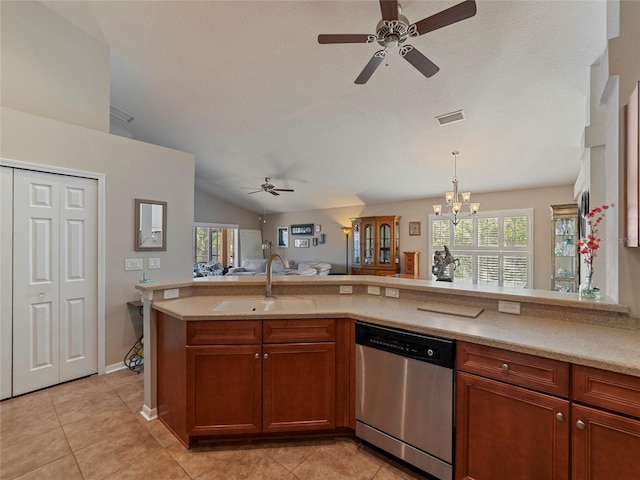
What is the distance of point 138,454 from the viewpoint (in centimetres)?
176

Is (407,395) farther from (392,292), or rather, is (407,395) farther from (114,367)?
(114,367)

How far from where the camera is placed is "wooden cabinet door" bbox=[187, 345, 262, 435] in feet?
5.81

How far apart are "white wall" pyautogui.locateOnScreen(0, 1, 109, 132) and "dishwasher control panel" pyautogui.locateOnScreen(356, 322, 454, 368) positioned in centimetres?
347

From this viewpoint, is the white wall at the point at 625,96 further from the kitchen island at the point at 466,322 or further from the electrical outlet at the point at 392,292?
the electrical outlet at the point at 392,292

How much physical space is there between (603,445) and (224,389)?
1.86 meters

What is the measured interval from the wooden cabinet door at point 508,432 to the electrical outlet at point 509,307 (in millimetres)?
668

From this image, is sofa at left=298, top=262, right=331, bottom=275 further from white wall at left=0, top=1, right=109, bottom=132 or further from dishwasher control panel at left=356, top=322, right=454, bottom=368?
dishwasher control panel at left=356, top=322, right=454, bottom=368

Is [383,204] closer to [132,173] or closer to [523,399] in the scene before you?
[132,173]

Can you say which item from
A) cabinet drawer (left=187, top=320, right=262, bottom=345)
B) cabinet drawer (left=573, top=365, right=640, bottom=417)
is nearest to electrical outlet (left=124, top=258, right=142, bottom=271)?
cabinet drawer (left=187, top=320, right=262, bottom=345)

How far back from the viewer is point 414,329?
157cm

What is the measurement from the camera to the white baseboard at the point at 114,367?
2912mm

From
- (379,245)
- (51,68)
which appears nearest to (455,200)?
(379,245)

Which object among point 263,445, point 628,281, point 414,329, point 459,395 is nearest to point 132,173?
point 263,445

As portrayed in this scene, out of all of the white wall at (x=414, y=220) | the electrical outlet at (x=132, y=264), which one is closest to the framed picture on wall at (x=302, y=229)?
the white wall at (x=414, y=220)
